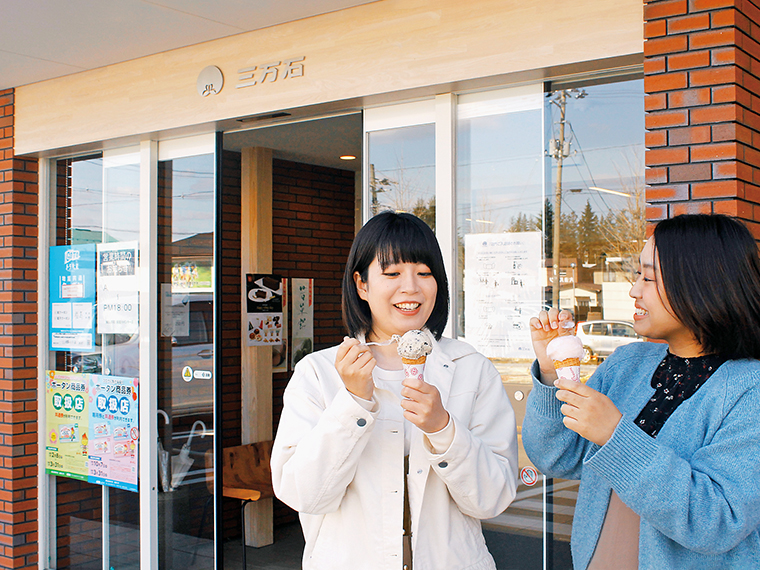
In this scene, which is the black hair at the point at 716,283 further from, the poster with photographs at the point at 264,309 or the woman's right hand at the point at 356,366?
Answer: the poster with photographs at the point at 264,309

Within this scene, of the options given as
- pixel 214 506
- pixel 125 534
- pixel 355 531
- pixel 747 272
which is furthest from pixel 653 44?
pixel 125 534

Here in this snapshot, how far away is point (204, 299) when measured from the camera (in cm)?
513

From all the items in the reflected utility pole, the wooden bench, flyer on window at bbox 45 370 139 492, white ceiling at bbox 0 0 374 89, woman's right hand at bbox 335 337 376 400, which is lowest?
the wooden bench

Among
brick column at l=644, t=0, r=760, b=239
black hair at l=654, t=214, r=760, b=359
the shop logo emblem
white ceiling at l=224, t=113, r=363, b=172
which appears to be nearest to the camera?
black hair at l=654, t=214, r=760, b=359

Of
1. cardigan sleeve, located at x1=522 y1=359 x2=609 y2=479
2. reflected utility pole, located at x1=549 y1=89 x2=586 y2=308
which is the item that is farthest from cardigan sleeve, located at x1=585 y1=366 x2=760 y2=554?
reflected utility pole, located at x1=549 y1=89 x2=586 y2=308

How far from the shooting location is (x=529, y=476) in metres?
3.66

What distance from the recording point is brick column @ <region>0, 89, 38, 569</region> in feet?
18.6

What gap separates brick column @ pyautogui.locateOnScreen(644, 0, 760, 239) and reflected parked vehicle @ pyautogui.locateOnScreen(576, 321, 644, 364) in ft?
2.30

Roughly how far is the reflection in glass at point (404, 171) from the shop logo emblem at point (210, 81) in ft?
3.67

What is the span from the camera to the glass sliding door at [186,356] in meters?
5.11

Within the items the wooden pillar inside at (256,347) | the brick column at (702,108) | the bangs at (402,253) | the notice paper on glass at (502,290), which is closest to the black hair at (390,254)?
the bangs at (402,253)

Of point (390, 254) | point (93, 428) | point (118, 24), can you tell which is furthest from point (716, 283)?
point (93, 428)

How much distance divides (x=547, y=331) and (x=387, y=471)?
0.57 m

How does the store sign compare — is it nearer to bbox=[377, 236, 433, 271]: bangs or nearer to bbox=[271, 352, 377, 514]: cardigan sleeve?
bbox=[377, 236, 433, 271]: bangs
